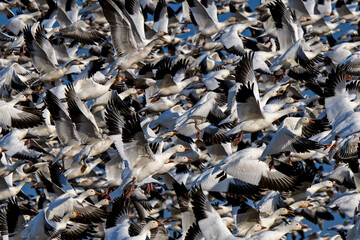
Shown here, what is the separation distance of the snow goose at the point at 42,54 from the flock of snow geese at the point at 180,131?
25mm

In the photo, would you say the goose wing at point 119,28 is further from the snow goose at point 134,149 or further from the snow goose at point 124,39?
the snow goose at point 134,149

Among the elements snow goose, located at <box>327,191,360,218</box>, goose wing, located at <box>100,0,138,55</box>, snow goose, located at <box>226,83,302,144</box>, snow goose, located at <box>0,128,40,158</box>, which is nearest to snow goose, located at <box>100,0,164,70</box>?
goose wing, located at <box>100,0,138,55</box>

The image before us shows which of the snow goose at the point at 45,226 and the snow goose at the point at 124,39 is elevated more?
the snow goose at the point at 124,39

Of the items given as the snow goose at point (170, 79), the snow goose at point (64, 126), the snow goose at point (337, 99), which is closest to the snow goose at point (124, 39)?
the snow goose at point (170, 79)

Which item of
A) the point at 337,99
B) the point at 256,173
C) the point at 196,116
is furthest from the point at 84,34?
the point at 256,173

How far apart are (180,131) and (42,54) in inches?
118

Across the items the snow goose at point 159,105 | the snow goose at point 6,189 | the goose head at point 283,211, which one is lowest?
the snow goose at point 6,189

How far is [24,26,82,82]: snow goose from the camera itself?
51.1ft

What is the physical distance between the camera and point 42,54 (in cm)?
1570

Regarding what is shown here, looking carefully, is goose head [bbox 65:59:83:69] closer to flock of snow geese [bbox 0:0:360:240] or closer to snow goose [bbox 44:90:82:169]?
flock of snow geese [bbox 0:0:360:240]

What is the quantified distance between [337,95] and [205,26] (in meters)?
5.33

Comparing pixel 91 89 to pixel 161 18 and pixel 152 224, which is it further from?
pixel 161 18

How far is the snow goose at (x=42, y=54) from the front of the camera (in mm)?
15586

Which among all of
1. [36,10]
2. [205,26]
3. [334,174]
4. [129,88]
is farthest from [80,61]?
[334,174]
